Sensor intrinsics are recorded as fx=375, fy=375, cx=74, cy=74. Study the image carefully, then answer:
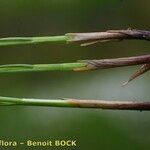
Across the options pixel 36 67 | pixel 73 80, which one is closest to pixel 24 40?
pixel 36 67

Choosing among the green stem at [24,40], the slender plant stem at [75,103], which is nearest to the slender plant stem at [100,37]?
the green stem at [24,40]

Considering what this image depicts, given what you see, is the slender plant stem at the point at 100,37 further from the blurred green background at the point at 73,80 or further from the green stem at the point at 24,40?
the blurred green background at the point at 73,80

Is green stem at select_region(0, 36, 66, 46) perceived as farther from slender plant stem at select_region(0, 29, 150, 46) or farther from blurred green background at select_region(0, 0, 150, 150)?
blurred green background at select_region(0, 0, 150, 150)

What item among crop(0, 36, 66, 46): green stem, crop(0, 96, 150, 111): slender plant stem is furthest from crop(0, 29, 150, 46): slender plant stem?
crop(0, 96, 150, 111): slender plant stem

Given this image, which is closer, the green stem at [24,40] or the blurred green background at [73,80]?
the green stem at [24,40]

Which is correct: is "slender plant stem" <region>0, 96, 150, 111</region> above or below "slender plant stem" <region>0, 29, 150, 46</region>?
below

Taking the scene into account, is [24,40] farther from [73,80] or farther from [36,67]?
[73,80]

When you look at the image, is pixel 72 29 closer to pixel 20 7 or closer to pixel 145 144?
pixel 20 7

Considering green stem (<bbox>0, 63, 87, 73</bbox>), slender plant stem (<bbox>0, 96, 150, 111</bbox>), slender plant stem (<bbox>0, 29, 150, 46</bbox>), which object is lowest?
slender plant stem (<bbox>0, 96, 150, 111</bbox>)

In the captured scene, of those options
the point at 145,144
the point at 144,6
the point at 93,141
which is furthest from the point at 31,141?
the point at 144,6
